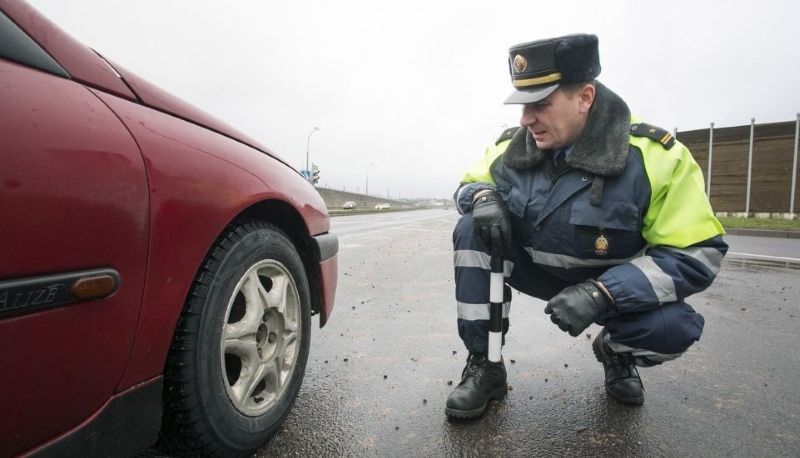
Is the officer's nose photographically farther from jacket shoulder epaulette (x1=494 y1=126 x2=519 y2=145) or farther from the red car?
the red car

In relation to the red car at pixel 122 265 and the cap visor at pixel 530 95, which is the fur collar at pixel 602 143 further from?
the red car at pixel 122 265

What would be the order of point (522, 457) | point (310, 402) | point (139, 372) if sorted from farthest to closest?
point (310, 402)
point (522, 457)
point (139, 372)

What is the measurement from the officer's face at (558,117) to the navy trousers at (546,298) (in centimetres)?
51

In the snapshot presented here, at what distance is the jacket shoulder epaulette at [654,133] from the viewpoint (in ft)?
6.10

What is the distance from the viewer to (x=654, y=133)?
6.20 ft

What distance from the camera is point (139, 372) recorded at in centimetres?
108

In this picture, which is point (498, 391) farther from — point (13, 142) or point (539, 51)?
point (13, 142)

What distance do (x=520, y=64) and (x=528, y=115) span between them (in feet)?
0.77

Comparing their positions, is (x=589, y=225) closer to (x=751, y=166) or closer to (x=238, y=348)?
(x=238, y=348)

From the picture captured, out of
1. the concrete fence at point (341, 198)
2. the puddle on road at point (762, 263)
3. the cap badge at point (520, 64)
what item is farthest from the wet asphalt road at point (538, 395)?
the concrete fence at point (341, 198)

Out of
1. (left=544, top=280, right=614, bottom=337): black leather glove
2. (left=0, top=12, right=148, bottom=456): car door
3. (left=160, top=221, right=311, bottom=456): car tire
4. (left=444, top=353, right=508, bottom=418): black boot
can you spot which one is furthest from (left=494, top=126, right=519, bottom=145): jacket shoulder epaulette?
(left=0, top=12, right=148, bottom=456): car door

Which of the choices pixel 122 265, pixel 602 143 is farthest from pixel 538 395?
pixel 122 265

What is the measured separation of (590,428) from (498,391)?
40cm

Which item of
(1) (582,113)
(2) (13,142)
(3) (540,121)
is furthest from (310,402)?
(1) (582,113)
